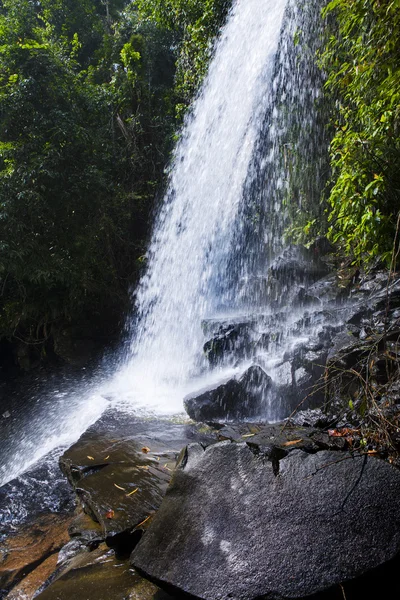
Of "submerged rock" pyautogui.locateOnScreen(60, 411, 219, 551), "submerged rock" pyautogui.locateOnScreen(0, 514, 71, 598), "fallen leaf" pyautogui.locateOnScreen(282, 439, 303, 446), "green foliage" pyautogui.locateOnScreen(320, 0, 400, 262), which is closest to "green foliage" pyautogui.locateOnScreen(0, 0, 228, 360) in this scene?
"submerged rock" pyautogui.locateOnScreen(60, 411, 219, 551)

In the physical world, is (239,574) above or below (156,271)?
below

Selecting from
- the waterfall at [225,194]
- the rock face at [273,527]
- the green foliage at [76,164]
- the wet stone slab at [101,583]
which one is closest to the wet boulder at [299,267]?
the waterfall at [225,194]

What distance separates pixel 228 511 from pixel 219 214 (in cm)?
832

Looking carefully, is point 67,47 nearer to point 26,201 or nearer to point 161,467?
point 26,201

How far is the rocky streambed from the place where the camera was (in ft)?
5.91

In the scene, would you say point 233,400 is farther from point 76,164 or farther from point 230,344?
point 76,164

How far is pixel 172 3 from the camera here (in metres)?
12.2

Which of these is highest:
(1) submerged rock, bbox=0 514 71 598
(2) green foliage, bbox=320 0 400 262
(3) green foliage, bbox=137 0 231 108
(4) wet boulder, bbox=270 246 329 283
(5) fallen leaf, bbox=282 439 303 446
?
(3) green foliage, bbox=137 0 231 108

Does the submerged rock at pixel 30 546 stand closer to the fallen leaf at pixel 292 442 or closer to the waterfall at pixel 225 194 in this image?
the fallen leaf at pixel 292 442

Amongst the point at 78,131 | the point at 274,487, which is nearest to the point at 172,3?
the point at 78,131

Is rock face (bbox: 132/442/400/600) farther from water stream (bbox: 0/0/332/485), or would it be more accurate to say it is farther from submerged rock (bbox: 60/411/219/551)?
water stream (bbox: 0/0/332/485)

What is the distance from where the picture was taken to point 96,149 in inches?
416

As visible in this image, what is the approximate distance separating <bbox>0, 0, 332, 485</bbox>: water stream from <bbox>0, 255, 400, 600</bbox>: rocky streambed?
7.48ft

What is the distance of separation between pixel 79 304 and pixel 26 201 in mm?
2734
